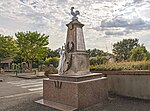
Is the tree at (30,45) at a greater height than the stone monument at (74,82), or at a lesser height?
greater

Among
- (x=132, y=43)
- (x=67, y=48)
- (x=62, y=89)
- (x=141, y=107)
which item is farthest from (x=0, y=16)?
(x=132, y=43)

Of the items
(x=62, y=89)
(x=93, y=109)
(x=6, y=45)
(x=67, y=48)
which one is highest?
(x=6, y=45)

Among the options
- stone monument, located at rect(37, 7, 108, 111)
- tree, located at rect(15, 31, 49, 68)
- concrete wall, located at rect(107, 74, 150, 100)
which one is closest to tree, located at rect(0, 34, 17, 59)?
tree, located at rect(15, 31, 49, 68)

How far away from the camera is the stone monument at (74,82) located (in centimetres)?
541

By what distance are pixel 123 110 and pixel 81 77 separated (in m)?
1.66

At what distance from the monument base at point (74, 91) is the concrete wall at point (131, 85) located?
121cm

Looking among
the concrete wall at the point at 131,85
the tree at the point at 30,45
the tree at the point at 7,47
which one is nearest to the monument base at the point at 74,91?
the concrete wall at the point at 131,85

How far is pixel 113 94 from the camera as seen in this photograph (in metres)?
7.64

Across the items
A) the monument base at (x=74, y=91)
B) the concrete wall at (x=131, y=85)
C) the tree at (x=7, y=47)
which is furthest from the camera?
the tree at (x=7, y=47)

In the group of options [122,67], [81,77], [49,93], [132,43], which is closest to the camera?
[81,77]

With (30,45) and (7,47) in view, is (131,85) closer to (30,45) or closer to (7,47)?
(30,45)

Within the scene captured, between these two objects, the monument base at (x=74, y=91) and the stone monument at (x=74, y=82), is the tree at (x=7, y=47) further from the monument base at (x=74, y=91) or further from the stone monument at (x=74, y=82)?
the monument base at (x=74, y=91)

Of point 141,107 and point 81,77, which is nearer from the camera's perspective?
point 141,107

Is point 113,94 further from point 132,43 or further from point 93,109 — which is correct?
point 132,43
